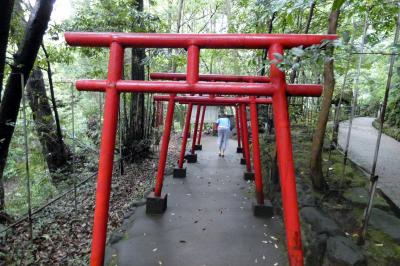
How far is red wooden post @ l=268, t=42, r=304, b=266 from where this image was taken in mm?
2746

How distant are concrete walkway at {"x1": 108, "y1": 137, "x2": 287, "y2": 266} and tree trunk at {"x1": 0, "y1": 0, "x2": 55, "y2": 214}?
2066 mm

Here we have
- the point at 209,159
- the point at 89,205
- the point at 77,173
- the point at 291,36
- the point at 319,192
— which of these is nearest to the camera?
the point at 291,36

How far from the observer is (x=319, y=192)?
525 centimetres

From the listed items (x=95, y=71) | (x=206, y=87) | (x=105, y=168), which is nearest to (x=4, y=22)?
(x=105, y=168)

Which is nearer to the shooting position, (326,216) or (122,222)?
(326,216)

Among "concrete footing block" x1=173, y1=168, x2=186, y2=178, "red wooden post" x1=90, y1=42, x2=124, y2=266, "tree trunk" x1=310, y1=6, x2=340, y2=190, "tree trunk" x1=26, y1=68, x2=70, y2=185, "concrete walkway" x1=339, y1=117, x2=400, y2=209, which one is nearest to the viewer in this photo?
"red wooden post" x1=90, y1=42, x2=124, y2=266

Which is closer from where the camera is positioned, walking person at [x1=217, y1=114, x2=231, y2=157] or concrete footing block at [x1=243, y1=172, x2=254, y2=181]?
concrete footing block at [x1=243, y1=172, x2=254, y2=181]

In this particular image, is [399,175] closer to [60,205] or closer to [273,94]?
[273,94]

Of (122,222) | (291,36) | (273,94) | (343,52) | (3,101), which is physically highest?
(291,36)

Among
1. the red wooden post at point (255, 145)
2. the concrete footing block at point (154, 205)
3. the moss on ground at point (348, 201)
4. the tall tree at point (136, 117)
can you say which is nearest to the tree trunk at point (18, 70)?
the concrete footing block at point (154, 205)

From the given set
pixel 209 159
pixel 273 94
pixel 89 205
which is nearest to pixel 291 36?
pixel 273 94

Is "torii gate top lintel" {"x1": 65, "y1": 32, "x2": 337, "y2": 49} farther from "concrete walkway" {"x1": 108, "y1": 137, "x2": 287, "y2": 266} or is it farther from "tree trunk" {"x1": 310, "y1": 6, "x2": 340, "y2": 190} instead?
"concrete walkway" {"x1": 108, "y1": 137, "x2": 287, "y2": 266}

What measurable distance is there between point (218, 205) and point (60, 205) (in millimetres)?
3004

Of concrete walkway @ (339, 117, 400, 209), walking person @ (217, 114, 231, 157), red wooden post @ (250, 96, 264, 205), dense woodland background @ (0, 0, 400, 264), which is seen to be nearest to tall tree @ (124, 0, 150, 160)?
dense woodland background @ (0, 0, 400, 264)
